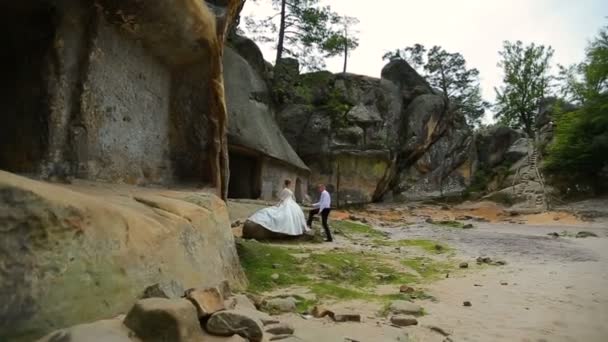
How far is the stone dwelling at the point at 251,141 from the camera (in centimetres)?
1591

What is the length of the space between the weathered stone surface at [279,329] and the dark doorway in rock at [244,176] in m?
13.7

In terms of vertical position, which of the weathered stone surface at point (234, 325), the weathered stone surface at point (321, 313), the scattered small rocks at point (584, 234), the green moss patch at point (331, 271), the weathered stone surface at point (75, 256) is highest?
the weathered stone surface at point (75, 256)

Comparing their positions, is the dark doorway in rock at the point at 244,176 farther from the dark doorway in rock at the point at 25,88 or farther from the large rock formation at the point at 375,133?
the dark doorway in rock at the point at 25,88

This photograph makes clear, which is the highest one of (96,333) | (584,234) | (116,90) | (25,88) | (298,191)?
(116,90)

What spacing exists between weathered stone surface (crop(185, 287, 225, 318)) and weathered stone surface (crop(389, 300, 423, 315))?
1.91m

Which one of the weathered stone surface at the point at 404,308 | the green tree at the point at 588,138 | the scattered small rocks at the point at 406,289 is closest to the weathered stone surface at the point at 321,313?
the weathered stone surface at the point at 404,308

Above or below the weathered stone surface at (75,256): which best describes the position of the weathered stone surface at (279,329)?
below

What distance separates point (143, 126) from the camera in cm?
605

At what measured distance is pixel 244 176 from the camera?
1727 centimetres

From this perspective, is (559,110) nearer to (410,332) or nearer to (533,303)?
(533,303)

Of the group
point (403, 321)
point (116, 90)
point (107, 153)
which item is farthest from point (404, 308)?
point (116, 90)

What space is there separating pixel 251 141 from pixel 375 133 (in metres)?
11.2

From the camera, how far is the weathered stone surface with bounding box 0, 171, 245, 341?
8.02 ft

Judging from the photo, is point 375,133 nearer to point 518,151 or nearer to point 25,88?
point 518,151
